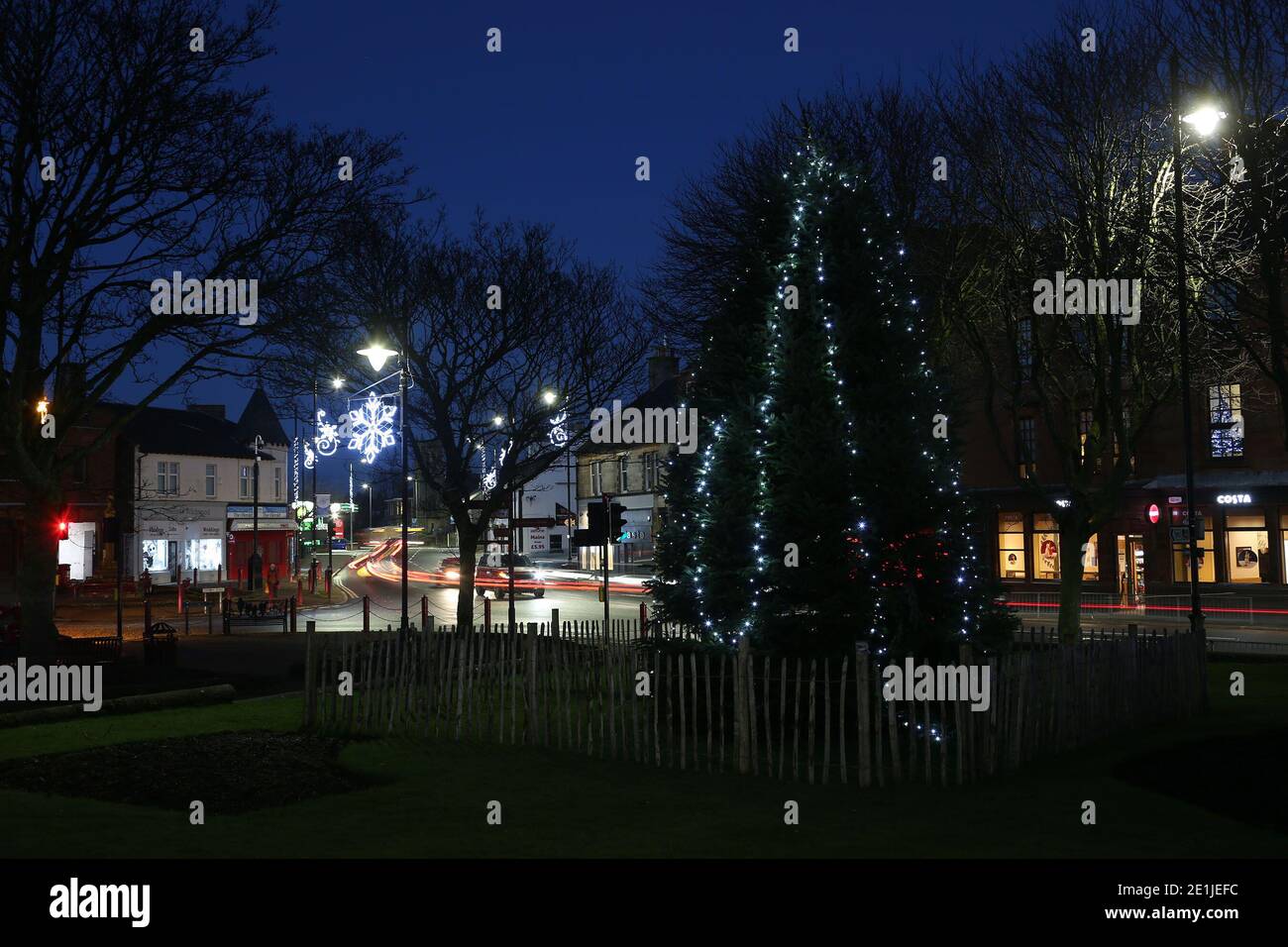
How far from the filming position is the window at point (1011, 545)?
47.5 m

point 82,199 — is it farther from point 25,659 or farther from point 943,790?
point 943,790

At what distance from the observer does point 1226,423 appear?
39125 mm

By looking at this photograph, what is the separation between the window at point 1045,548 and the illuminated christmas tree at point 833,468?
35.0 meters

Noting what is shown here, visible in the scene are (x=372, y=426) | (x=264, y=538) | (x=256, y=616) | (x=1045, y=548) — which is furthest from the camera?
(x=264, y=538)

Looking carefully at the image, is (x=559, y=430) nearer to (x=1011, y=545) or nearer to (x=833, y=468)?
(x=833, y=468)

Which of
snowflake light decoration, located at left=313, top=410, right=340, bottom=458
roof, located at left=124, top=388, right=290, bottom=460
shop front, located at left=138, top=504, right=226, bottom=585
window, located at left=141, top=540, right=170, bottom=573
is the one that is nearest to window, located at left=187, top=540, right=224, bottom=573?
shop front, located at left=138, top=504, right=226, bottom=585

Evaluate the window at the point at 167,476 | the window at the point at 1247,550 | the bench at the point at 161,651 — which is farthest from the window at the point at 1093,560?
the window at the point at 167,476

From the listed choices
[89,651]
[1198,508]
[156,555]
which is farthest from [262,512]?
[1198,508]

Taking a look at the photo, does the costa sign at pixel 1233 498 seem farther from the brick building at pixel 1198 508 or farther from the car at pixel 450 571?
the car at pixel 450 571

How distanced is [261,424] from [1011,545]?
51.1 meters

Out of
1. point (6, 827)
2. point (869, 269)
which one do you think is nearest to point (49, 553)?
point (6, 827)

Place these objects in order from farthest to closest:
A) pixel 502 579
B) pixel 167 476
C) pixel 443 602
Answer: pixel 167 476, pixel 502 579, pixel 443 602

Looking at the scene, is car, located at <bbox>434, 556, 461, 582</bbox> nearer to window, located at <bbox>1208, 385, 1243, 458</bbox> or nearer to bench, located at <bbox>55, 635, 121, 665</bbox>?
bench, located at <bbox>55, 635, 121, 665</bbox>
